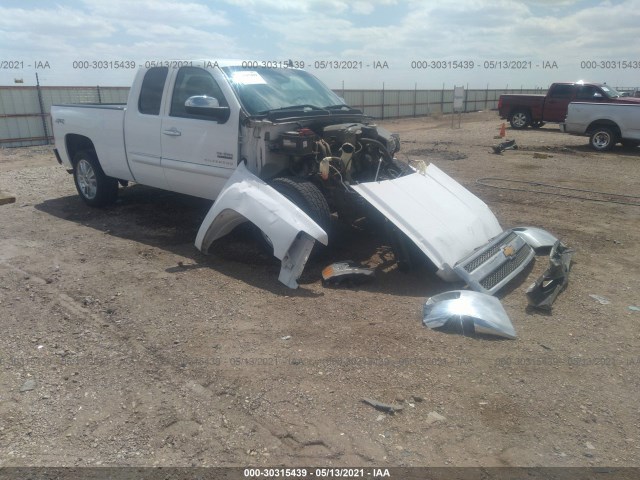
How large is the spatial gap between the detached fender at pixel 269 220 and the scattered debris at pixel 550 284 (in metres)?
1.85

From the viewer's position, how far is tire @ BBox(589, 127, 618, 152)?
50.1 feet

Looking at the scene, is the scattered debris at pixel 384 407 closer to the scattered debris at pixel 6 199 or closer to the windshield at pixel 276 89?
the windshield at pixel 276 89

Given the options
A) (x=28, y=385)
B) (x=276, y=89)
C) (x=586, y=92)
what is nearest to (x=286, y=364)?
(x=28, y=385)

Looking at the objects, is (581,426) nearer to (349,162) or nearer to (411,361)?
(411,361)

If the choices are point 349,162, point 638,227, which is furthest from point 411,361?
point 638,227

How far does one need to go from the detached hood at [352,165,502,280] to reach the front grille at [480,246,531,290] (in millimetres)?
305

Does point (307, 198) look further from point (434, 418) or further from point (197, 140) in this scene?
point (434, 418)

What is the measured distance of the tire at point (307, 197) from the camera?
515 centimetres

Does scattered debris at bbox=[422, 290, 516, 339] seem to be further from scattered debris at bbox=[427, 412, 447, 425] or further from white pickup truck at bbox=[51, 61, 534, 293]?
scattered debris at bbox=[427, 412, 447, 425]

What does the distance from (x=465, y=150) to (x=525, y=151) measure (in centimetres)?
169

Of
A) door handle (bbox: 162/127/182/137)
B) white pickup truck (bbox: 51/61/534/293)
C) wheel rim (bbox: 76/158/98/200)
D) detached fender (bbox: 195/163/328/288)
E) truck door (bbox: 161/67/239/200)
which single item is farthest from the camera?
wheel rim (bbox: 76/158/98/200)

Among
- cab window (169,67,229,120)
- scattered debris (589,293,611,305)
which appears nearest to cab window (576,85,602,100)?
A: scattered debris (589,293,611,305)

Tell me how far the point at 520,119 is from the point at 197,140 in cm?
1946

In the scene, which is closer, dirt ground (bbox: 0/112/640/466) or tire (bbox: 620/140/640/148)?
dirt ground (bbox: 0/112/640/466)
